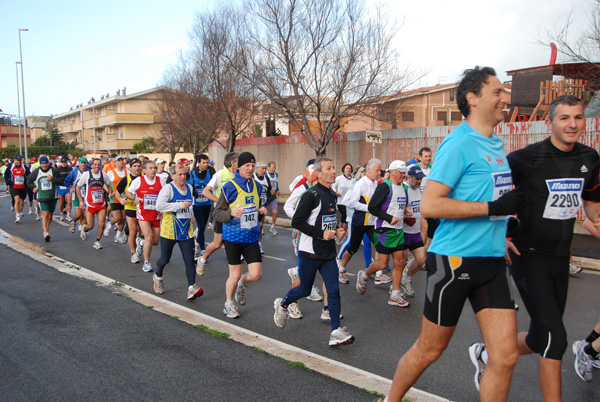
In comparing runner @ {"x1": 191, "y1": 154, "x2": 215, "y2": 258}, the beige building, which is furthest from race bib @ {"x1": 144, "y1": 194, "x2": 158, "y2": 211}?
the beige building

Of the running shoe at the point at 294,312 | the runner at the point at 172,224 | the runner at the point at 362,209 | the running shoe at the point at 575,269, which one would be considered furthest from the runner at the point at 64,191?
the running shoe at the point at 575,269

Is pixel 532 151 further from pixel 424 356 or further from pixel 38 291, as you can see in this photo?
pixel 38 291

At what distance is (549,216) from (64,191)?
53.9ft

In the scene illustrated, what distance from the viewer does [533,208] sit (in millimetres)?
3549

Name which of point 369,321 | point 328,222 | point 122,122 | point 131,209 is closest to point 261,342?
point 328,222

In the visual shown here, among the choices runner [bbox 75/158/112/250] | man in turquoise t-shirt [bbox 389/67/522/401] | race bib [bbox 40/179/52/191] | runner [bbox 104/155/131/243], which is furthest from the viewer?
race bib [bbox 40/179/52/191]

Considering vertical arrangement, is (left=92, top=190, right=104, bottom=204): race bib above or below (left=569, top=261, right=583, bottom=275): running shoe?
above

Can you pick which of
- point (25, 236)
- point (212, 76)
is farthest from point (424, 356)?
point (212, 76)

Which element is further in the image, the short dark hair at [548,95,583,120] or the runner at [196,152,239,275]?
the runner at [196,152,239,275]

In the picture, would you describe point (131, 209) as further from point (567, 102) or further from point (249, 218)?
point (567, 102)

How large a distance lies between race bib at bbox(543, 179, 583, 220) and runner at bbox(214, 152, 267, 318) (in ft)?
11.8

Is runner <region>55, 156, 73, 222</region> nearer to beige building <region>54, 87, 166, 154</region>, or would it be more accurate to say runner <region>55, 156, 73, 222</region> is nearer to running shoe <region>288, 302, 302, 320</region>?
running shoe <region>288, 302, 302, 320</region>

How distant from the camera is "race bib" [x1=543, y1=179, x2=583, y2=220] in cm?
350

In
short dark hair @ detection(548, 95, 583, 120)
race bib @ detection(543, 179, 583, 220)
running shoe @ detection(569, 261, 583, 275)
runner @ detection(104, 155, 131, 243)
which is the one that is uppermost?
short dark hair @ detection(548, 95, 583, 120)
